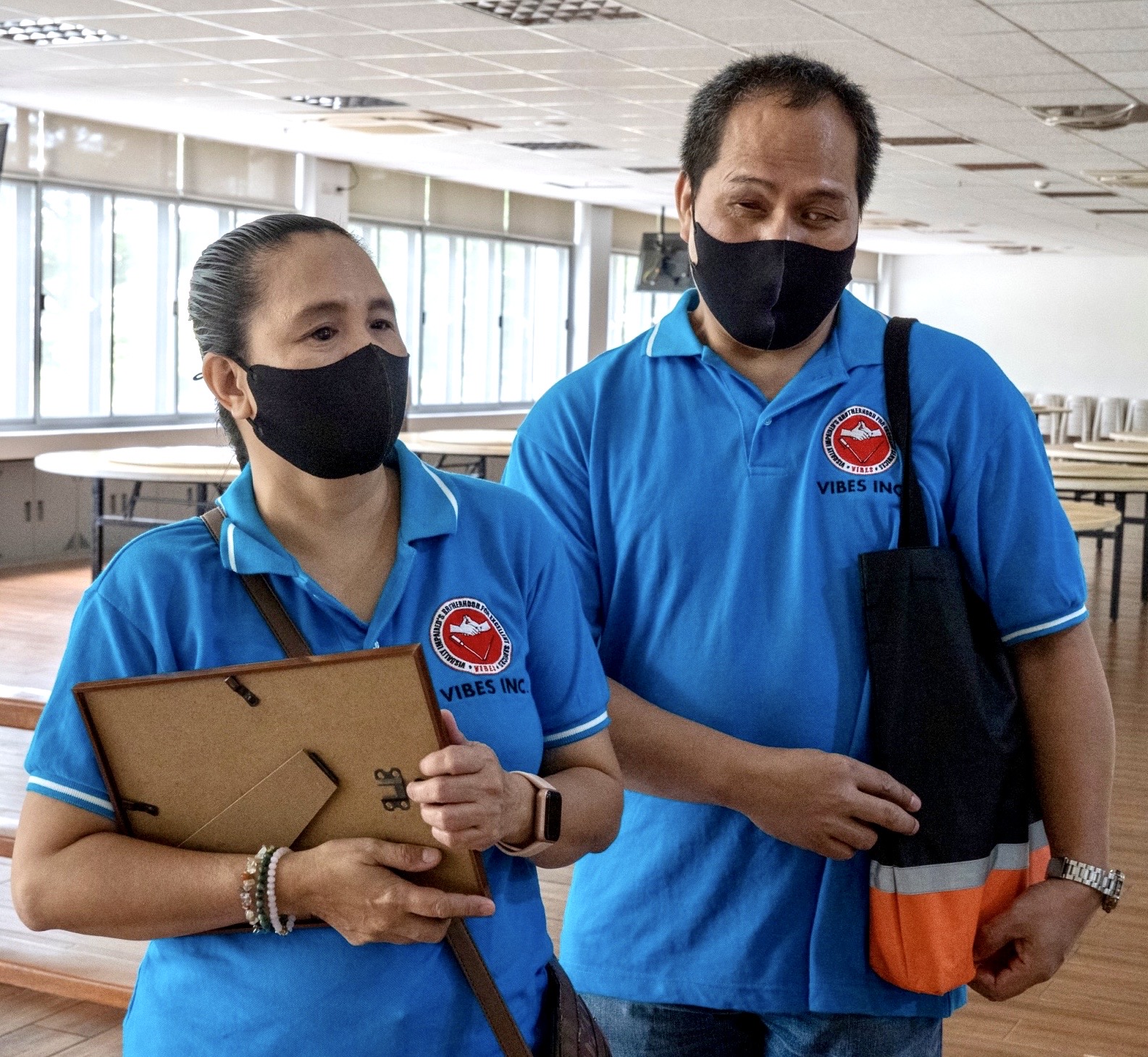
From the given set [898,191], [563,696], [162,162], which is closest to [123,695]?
[563,696]

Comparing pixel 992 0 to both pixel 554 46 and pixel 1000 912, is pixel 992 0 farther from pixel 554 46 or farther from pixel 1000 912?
pixel 1000 912

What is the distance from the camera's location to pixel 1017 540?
1.46 m

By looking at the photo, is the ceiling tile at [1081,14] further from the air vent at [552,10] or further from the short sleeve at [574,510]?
the short sleeve at [574,510]

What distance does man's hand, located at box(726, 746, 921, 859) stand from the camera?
54.9 inches

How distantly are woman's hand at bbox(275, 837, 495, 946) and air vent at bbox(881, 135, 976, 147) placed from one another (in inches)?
412

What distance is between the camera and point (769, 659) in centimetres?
147

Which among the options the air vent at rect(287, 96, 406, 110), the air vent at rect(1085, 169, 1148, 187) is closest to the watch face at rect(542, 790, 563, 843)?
the air vent at rect(287, 96, 406, 110)

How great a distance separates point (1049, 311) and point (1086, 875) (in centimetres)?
2352

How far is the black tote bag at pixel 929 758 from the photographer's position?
4.63 feet

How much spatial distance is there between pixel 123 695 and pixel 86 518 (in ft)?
36.3

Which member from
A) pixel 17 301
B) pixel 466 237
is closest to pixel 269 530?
pixel 17 301

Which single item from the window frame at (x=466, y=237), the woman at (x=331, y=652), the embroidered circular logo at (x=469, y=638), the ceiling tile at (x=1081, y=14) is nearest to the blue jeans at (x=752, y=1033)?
the woman at (x=331, y=652)

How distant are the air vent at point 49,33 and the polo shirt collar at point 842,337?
7.44 m

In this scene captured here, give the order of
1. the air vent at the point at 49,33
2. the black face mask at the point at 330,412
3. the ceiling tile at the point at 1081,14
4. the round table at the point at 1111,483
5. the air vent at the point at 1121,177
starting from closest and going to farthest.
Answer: the black face mask at the point at 330,412
the ceiling tile at the point at 1081,14
the air vent at the point at 49,33
the round table at the point at 1111,483
the air vent at the point at 1121,177
